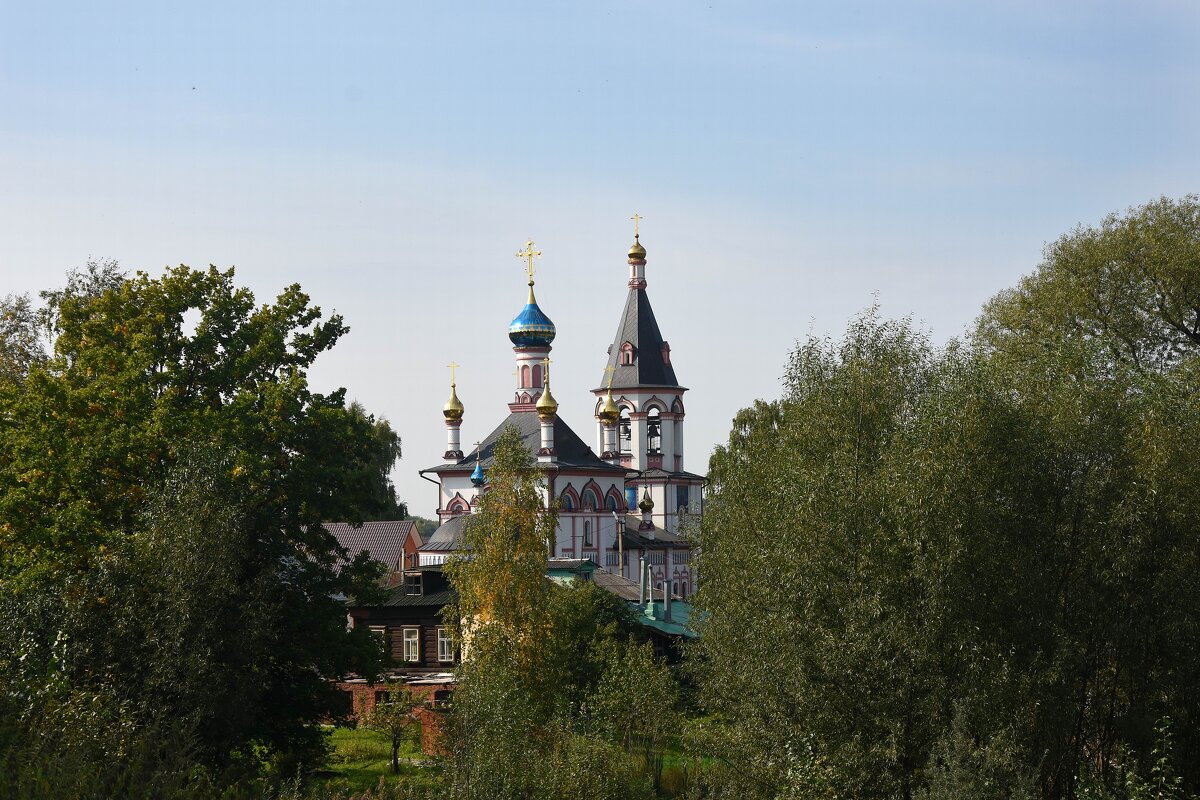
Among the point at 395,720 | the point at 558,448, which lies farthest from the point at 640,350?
the point at 395,720

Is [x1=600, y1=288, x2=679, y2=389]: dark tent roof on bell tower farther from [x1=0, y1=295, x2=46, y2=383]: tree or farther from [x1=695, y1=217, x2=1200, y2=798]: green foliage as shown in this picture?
[x1=695, y1=217, x2=1200, y2=798]: green foliage

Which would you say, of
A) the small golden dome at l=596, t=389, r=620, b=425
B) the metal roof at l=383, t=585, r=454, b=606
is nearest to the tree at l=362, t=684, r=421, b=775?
the metal roof at l=383, t=585, r=454, b=606

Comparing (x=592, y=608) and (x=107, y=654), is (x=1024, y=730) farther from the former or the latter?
(x=592, y=608)

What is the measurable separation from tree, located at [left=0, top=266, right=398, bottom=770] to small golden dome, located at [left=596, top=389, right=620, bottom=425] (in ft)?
161

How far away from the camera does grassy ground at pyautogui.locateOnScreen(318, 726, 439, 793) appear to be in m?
27.8

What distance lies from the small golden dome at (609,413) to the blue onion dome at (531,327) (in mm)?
6568

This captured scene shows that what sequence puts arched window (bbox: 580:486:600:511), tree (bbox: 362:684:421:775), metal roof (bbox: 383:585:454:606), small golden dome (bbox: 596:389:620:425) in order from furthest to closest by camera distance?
small golden dome (bbox: 596:389:620:425) < arched window (bbox: 580:486:600:511) < metal roof (bbox: 383:585:454:606) < tree (bbox: 362:684:421:775)

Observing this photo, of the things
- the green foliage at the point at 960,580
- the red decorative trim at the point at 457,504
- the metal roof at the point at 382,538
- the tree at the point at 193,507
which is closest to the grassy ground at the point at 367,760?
the tree at the point at 193,507

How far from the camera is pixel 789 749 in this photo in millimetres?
19734

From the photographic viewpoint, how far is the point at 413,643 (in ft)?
132

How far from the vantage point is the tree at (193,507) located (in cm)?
1992

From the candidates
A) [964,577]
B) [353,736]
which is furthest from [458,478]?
[964,577]

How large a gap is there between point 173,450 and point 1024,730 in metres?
13.5

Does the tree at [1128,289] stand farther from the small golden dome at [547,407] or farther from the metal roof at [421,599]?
the small golden dome at [547,407]
